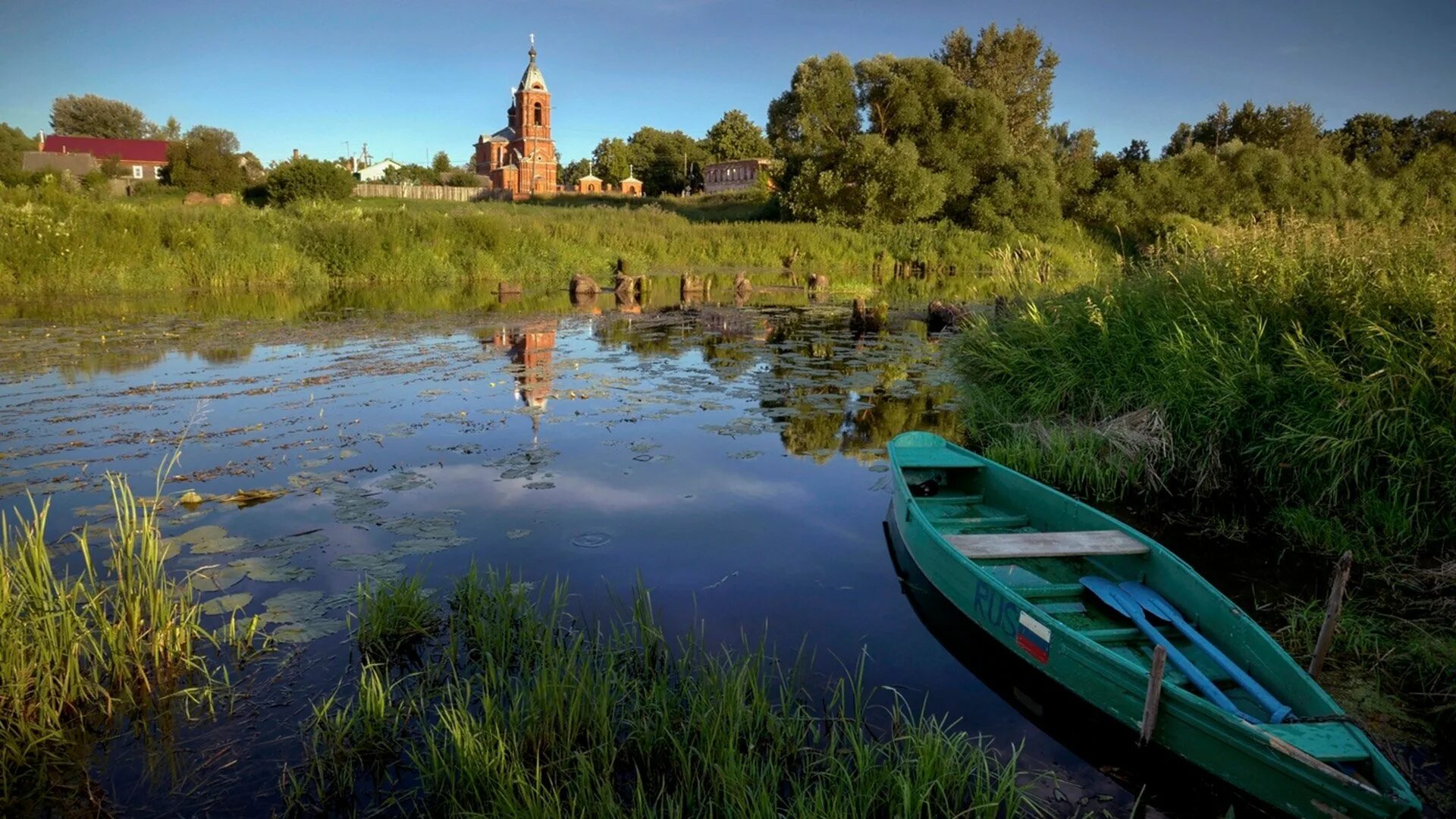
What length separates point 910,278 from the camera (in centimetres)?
3253

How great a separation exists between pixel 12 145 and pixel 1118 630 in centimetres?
8636

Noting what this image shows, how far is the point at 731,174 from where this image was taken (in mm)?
76438

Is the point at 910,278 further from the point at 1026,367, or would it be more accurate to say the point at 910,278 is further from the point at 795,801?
the point at 795,801

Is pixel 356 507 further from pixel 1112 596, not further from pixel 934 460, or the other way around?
pixel 1112 596

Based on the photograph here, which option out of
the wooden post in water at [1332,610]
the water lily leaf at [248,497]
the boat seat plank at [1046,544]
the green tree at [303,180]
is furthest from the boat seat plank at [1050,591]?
the green tree at [303,180]

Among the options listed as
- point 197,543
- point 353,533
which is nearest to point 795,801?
point 353,533

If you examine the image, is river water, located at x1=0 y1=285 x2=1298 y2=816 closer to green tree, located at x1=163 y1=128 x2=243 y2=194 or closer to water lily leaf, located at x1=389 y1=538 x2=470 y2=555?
water lily leaf, located at x1=389 y1=538 x2=470 y2=555

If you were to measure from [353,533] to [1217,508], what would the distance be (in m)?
7.14

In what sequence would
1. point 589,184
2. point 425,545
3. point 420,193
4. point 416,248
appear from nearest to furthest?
point 425,545
point 416,248
point 420,193
point 589,184

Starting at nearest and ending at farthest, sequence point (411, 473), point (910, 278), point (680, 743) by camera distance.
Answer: point (680, 743) < point (411, 473) < point (910, 278)

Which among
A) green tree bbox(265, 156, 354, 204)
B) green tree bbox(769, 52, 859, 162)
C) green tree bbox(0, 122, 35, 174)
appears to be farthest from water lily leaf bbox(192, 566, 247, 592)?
green tree bbox(0, 122, 35, 174)

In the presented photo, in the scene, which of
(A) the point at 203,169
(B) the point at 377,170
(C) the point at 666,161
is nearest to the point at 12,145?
(A) the point at 203,169

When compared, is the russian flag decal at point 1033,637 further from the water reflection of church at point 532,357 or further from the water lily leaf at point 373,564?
the water reflection of church at point 532,357

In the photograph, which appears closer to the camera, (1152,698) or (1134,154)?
(1152,698)
